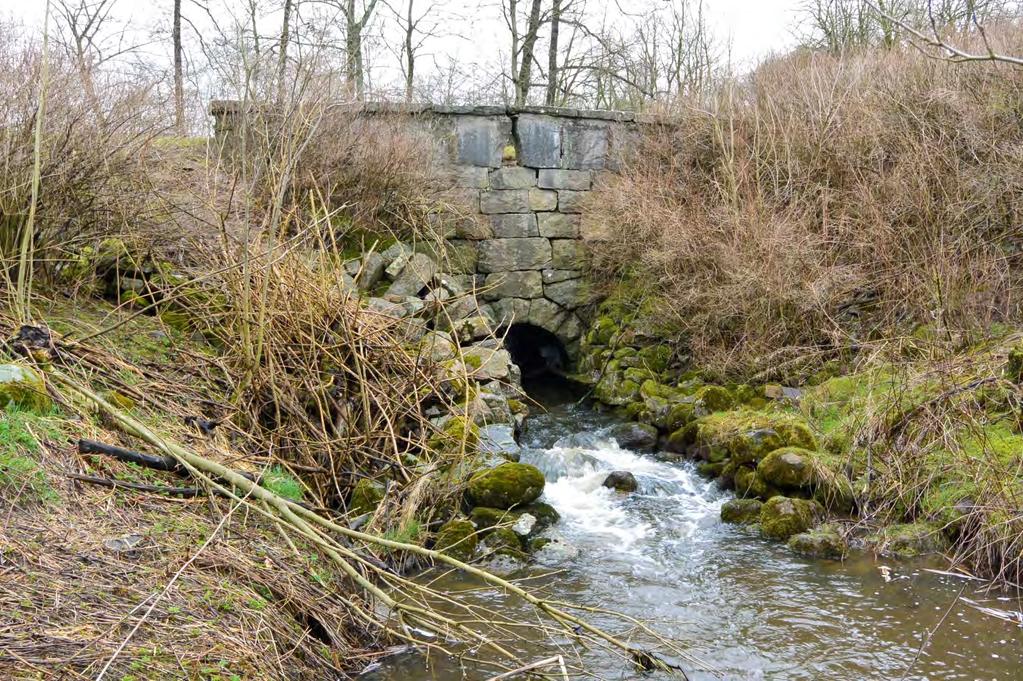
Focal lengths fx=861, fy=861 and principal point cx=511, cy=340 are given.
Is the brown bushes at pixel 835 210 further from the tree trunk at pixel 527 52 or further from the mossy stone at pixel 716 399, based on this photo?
the tree trunk at pixel 527 52

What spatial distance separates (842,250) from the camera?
1044 centimetres

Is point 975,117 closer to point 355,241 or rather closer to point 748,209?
point 748,209

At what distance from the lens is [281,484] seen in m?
5.57

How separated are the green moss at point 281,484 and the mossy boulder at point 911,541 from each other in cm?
435

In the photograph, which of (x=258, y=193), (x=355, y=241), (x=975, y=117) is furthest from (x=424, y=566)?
(x=975, y=117)

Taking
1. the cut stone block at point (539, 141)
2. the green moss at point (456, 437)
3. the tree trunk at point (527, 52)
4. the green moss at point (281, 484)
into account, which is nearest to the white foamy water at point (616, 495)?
the green moss at point (456, 437)

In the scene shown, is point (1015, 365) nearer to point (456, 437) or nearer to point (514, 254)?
point (456, 437)

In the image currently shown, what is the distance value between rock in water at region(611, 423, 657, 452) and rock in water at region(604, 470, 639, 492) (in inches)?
51.3

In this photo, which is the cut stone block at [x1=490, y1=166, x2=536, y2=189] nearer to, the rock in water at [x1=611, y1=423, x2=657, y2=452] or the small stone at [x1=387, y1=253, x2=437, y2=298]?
the small stone at [x1=387, y1=253, x2=437, y2=298]

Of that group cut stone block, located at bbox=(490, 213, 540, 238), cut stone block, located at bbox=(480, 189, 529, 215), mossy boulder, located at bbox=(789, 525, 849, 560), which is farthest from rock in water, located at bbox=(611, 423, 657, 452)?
cut stone block, located at bbox=(480, 189, 529, 215)

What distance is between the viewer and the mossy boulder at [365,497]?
6.31m

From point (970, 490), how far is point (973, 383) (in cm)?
85

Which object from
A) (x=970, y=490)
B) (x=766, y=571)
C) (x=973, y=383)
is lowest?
(x=766, y=571)

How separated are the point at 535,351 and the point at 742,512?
22.4 feet
